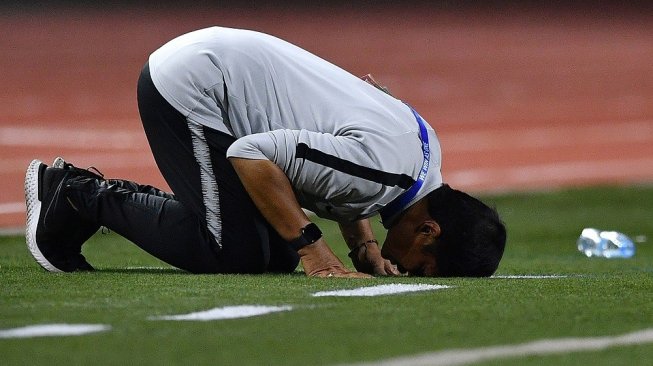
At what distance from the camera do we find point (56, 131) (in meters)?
14.5

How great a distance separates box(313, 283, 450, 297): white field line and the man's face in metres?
0.37

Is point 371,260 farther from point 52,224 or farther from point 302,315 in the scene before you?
point 302,315

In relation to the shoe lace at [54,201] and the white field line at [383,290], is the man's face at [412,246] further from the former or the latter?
the shoe lace at [54,201]

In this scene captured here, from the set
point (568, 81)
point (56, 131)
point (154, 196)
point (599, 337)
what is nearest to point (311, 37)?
point (568, 81)

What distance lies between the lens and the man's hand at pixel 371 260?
225 inches

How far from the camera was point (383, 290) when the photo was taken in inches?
187

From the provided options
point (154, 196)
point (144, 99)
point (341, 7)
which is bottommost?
point (341, 7)

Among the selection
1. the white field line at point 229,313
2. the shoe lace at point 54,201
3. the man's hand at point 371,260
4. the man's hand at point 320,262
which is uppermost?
the white field line at point 229,313

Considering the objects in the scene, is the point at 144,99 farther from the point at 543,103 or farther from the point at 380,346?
the point at 543,103

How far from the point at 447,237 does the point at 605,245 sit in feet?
7.95

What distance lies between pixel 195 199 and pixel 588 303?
1.65 m

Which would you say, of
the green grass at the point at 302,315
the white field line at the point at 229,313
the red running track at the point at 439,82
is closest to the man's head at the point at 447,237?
the green grass at the point at 302,315

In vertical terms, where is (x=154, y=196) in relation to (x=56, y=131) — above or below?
above

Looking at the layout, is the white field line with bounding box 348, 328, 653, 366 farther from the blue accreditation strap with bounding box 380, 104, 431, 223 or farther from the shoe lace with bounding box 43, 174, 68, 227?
the shoe lace with bounding box 43, 174, 68, 227
